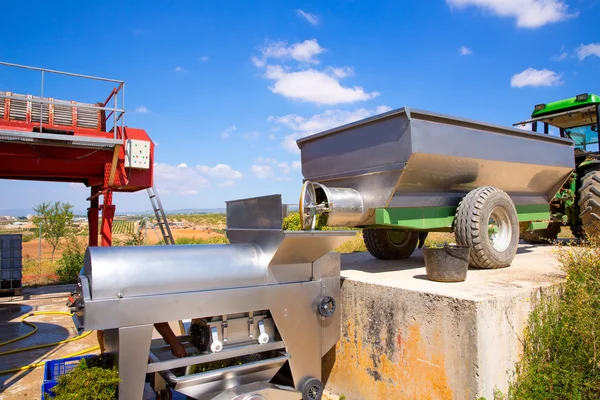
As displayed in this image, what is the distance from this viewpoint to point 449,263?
4.09 m

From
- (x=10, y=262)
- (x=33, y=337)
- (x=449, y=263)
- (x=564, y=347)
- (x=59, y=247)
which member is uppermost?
(x=449, y=263)

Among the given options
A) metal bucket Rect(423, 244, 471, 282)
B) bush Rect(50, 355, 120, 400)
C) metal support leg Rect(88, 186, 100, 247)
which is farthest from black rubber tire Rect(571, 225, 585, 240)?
metal support leg Rect(88, 186, 100, 247)

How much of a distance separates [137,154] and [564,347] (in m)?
8.11

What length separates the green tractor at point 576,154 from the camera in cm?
730

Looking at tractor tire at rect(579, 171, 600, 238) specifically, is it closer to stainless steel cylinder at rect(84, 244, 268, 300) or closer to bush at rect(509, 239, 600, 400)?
bush at rect(509, 239, 600, 400)

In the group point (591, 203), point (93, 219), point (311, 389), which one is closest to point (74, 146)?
point (93, 219)

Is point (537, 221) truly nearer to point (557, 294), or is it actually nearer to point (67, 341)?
point (557, 294)

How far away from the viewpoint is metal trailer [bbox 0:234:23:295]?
9.23 metres

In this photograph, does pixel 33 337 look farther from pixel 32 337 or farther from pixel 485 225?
pixel 485 225

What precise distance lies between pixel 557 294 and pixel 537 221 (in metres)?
2.90

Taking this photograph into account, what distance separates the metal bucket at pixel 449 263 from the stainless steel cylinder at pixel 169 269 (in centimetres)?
176

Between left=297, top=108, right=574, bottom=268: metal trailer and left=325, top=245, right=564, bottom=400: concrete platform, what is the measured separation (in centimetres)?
64

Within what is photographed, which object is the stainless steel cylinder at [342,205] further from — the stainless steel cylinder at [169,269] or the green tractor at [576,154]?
the green tractor at [576,154]

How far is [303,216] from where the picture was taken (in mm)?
4441
